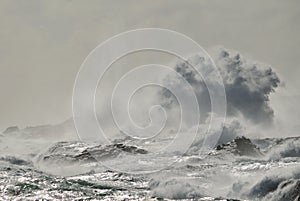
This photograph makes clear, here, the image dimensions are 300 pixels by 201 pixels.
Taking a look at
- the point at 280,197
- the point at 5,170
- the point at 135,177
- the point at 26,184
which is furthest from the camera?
the point at 5,170

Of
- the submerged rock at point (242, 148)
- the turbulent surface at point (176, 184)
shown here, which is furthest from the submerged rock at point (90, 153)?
the submerged rock at point (242, 148)

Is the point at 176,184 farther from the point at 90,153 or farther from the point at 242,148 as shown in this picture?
the point at 90,153

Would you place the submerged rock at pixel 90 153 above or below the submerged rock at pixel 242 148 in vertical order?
above

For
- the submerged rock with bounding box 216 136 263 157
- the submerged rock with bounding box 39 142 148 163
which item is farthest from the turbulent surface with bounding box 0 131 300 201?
the submerged rock with bounding box 39 142 148 163

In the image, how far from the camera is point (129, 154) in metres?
124

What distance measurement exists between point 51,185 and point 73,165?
138ft

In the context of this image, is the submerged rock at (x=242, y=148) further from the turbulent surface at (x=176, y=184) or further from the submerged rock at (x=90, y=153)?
the submerged rock at (x=90, y=153)

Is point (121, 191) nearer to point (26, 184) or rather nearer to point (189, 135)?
point (26, 184)

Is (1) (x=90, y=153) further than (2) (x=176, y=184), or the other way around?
(1) (x=90, y=153)

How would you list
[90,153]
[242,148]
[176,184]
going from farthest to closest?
[90,153] < [242,148] < [176,184]

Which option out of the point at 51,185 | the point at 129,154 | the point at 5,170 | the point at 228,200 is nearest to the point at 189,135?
the point at 129,154

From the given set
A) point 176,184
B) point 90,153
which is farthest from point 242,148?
point 176,184

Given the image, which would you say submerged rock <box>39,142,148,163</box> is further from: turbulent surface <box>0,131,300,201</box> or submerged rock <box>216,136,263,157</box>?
submerged rock <box>216,136,263,157</box>

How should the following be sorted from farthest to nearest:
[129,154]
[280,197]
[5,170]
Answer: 1. [129,154]
2. [5,170]
3. [280,197]
